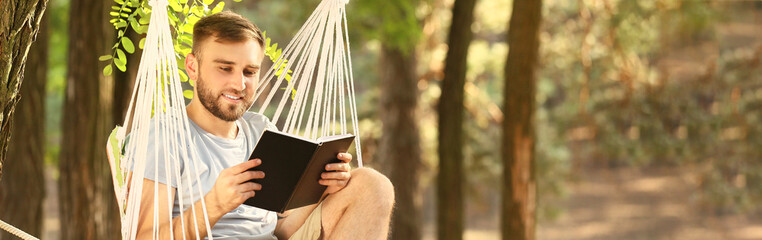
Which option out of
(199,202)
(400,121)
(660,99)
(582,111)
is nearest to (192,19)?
(199,202)

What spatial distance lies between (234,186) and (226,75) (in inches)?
11.4

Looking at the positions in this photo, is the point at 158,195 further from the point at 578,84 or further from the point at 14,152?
the point at 578,84

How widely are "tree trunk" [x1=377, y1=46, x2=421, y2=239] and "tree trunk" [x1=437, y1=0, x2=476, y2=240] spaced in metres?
2.40

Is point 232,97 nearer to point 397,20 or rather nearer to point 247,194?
point 247,194

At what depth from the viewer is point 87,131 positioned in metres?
4.41

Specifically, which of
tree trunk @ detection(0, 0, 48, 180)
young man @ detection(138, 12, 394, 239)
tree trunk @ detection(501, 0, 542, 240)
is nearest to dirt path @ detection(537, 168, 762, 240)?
tree trunk @ detection(501, 0, 542, 240)

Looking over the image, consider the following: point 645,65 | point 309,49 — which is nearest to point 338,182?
point 309,49

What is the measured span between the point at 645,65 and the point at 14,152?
10.4 m

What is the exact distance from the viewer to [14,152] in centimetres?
458

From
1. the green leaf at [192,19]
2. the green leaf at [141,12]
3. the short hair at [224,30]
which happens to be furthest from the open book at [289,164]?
the green leaf at [192,19]

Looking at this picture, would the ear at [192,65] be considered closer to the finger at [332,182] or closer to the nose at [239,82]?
the nose at [239,82]

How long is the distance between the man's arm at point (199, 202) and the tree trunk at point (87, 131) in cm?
227

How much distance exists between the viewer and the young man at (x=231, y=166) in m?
2.09

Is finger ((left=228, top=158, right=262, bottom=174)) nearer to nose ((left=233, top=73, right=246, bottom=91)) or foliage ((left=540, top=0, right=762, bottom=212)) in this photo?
nose ((left=233, top=73, right=246, bottom=91))
